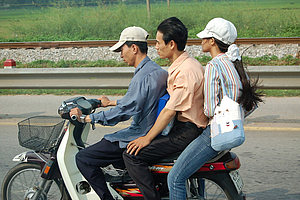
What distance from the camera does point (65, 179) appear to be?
287 cm

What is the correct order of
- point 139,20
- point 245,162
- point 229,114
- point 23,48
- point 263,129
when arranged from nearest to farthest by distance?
point 229,114
point 245,162
point 263,129
point 23,48
point 139,20

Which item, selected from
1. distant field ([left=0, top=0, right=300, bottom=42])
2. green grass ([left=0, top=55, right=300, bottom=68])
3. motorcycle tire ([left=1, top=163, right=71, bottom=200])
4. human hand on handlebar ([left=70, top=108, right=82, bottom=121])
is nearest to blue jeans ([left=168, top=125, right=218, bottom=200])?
human hand on handlebar ([left=70, top=108, right=82, bottom=121])

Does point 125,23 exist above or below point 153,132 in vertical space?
below

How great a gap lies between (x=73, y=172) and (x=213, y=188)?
1082 mm

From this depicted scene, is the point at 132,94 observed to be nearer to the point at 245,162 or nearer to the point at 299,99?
the point at 245,162

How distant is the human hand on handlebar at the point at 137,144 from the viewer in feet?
9.00

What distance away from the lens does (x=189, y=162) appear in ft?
8.59

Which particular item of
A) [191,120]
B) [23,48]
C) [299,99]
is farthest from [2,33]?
[191,120]

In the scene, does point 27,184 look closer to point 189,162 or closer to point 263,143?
point 189,162

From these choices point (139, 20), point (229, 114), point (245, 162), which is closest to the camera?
point (229, 114)

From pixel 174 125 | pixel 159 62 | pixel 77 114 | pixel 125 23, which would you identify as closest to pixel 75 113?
pixel 77 114

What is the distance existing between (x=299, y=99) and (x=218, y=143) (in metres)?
5.68

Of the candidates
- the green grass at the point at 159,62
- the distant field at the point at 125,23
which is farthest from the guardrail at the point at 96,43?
the distant field at the point at 125,23

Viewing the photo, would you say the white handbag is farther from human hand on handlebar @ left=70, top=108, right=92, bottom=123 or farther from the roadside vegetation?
the roadside vegetation
